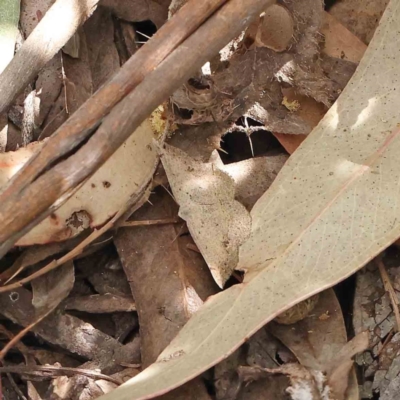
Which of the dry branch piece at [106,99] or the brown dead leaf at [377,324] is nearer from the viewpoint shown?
the dry branch piece at [106,99]

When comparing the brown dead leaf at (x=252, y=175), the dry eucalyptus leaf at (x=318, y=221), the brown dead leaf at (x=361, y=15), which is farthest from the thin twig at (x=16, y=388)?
the brown dead leaf at (x=361, y=15)

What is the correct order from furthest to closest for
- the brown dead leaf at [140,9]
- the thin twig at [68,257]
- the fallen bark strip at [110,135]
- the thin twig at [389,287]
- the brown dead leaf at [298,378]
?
the brown dead leaf at [140,9]
the thin twig at [68,257]
the thin twig at [389,287]
the brown dead leaf at [298,378]
the fallen bark strip at [110,135]

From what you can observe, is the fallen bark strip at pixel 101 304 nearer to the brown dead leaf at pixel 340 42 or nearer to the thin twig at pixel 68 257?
the thin twig at pixel 68 257

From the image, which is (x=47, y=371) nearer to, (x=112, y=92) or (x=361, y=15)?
(x=112, y=92)

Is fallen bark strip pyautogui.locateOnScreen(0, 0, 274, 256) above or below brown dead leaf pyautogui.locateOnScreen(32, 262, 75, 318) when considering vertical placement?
above

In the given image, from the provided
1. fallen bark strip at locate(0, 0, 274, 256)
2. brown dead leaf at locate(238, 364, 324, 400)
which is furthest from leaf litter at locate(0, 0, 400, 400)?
fallen bark strip at locate(0, 0, 274, 256)

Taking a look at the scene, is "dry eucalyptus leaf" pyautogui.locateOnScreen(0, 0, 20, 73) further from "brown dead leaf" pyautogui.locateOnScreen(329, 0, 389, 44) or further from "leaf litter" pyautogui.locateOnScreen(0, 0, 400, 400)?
"brown dead leaf" pyautogui.locateOnScreen(329, 0, 389, 44)
